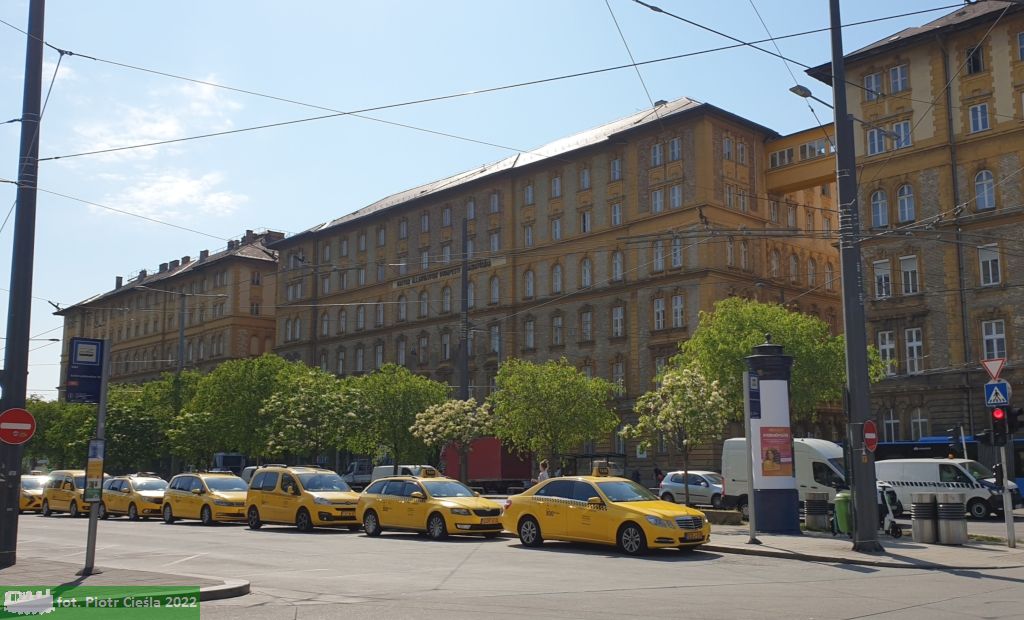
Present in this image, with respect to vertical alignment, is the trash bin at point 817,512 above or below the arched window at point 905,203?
below

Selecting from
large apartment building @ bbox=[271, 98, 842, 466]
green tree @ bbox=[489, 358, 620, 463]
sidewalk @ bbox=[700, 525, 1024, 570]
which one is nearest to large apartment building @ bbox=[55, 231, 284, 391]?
large apartment building @ bbox=[271, 98, 842, 466]

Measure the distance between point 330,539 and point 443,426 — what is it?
23.5 meters

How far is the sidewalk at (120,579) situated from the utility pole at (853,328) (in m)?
11.2

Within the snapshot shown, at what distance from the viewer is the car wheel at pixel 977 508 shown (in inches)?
1325

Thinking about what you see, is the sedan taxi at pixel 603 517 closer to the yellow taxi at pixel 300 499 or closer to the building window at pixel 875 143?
the yellow taxi at pixel 300 499

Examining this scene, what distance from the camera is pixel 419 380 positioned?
191 feet

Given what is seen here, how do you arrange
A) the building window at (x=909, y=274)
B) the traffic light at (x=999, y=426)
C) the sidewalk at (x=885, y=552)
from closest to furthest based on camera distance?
the sidewalk at (x=885, y=552) → the traffic light at (x=999, y=426) → the building window at (x=909, y=274)

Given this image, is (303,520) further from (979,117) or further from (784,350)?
(979,117)

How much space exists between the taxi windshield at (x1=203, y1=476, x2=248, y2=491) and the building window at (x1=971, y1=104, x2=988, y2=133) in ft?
128

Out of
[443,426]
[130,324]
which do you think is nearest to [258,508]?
[443,426]

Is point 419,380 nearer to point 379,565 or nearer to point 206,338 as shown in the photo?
point 379,565

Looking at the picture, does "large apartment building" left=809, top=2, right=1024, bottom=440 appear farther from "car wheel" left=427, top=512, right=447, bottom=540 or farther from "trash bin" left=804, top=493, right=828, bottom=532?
"car wheel" left=427, top=512, right=447, bottom=540

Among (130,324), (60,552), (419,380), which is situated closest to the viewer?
(60,552)

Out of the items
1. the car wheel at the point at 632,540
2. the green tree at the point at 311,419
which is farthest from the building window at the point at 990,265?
the car wheel at the point at 632,540
